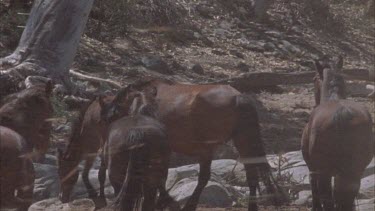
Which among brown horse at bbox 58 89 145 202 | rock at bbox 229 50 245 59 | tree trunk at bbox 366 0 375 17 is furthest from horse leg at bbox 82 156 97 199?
tree trunk at bbox 366 0 375 17

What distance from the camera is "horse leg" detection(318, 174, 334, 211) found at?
7.01 m

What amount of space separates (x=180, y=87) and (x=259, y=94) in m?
4.24

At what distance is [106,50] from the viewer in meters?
12.4

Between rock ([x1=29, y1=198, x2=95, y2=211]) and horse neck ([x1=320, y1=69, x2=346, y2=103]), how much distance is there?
2139 millimetres

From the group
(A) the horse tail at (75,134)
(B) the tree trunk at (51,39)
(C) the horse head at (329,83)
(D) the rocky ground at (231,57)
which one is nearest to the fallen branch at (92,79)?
(D) the rocky ground at (231,57)

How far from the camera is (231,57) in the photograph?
13.4 meters

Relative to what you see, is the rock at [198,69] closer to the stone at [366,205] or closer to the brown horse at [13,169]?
the stone at [366,205]

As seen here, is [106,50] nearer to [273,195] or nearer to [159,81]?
[159,81]

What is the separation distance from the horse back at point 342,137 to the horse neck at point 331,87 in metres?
0.42

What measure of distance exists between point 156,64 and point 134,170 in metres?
5.85

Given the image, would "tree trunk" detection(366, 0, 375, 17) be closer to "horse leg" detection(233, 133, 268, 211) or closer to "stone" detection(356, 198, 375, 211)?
"stone" detection(356, 198, 375, 211)

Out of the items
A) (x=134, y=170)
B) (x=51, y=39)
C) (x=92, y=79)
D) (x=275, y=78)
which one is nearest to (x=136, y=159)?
(x=134, y=170)

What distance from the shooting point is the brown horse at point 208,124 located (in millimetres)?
7641

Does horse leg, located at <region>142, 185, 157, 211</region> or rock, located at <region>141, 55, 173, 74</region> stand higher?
rock, located at <region>141, 55, 173, 74</region>
